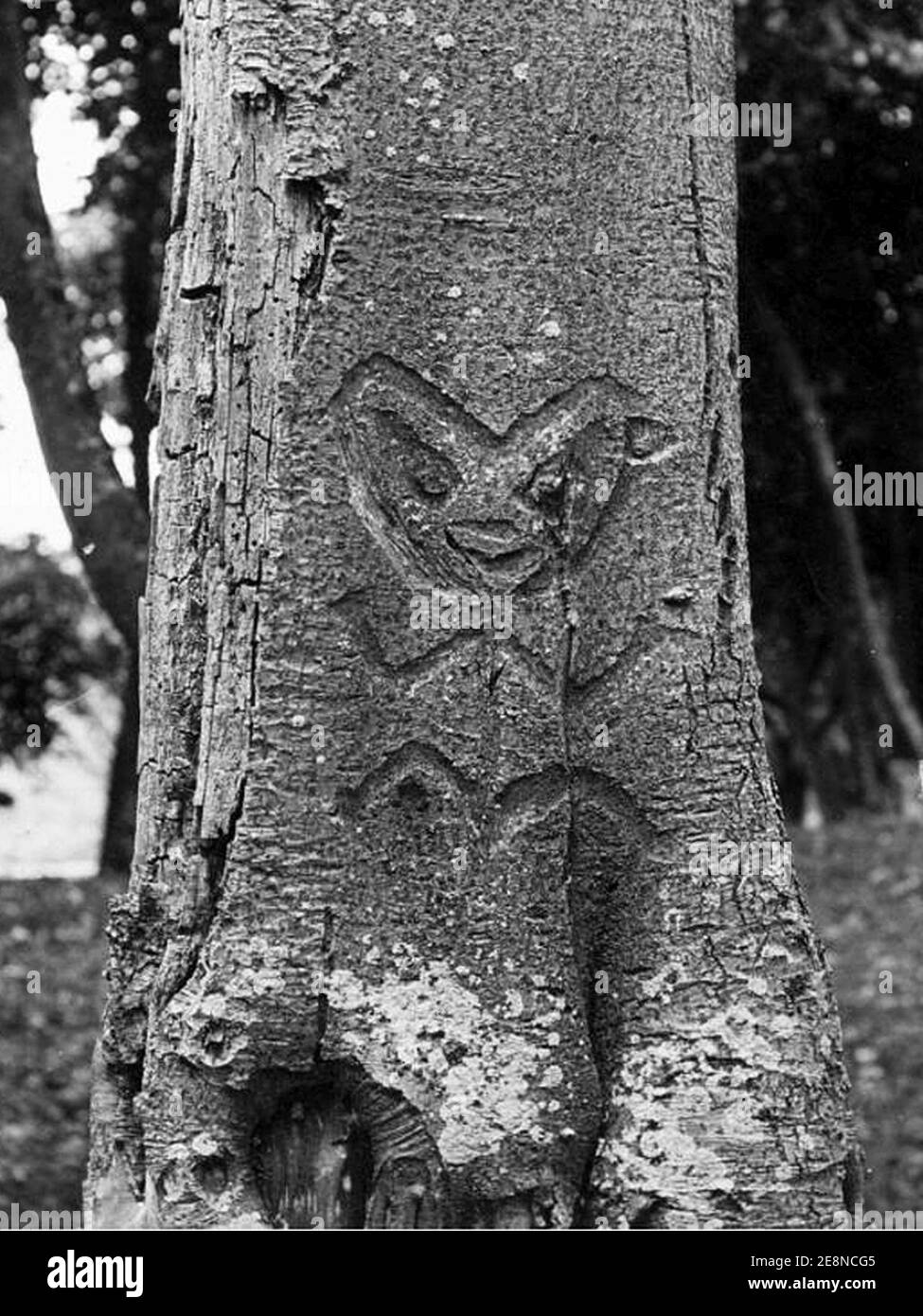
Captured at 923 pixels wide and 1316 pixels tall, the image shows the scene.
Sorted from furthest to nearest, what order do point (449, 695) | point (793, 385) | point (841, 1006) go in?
point (841, 1006) < point (793, 385) < point (449, 695)

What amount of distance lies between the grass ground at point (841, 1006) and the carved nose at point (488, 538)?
11.4 feet

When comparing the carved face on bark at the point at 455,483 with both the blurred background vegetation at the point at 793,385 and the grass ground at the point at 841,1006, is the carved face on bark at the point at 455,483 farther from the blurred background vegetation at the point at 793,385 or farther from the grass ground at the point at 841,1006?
the grass ground at the point at 841,1006

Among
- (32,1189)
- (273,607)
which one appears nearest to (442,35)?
(273,607)

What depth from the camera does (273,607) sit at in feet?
10.0

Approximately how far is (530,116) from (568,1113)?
173 cm

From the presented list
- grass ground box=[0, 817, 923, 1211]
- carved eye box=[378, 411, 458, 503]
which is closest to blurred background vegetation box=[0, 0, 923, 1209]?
grass ground box=[0, 817, 923, 1211]

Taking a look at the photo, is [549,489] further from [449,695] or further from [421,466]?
[449,695]

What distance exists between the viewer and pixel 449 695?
3084mm

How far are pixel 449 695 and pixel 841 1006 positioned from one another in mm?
5689

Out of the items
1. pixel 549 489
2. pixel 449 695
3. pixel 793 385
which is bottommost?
pixel 449 695

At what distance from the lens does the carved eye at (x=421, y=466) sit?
312 cm

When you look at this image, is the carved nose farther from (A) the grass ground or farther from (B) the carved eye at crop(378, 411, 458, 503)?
(A) the grass ground

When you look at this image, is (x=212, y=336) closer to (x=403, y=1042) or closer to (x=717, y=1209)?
(x=403, y=1042)

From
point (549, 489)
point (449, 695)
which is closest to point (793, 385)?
point (549, 489)
